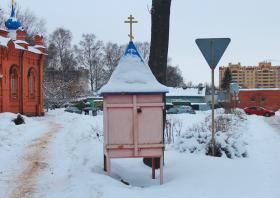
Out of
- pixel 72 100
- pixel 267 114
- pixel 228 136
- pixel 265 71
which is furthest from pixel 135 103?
pixel 265 71

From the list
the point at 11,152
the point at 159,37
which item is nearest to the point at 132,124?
the point at 159,37

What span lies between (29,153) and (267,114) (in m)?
46.4

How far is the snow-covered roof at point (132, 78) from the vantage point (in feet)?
26.0

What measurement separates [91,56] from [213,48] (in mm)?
76394

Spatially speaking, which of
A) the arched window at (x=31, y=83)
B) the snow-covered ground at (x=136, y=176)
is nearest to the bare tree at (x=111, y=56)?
the arched window at (x=31, y=83)

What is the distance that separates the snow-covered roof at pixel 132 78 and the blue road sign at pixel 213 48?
211cm

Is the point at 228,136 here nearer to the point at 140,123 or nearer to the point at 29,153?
the point at 140,123

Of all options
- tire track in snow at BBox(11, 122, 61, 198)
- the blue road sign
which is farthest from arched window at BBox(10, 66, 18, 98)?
the blue road sign

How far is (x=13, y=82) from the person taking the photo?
105 ft

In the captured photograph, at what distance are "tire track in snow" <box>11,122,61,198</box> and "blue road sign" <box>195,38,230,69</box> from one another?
4.33 m

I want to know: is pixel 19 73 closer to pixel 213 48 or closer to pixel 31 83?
pixel 31 83

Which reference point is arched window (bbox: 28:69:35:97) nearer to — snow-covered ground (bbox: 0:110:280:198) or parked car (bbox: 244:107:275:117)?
snow-covered ground (bbox: 0:110:280:198)

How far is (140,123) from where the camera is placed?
802 centimetres

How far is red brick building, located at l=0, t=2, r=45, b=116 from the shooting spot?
1175 inches
